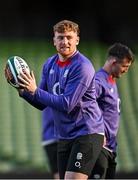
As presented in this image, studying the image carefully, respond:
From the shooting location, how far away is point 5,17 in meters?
13.7

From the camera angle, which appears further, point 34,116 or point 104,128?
point 34,116

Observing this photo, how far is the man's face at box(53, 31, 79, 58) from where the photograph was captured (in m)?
6.54

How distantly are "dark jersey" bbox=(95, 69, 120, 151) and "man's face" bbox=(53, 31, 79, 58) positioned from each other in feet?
2.26

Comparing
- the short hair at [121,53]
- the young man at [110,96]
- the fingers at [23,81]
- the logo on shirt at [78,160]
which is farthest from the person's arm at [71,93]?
the short hair at [121,53]

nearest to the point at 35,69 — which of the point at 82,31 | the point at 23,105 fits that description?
the point at 23,105

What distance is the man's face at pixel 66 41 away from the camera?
6.54 m

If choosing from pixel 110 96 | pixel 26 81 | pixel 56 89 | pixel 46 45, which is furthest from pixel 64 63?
pixel 46 45

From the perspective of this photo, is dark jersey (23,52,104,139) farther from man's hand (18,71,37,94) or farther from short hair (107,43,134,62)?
short hair (107,43,134,62)

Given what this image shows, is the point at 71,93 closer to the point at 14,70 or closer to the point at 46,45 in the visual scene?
the point at 14,70

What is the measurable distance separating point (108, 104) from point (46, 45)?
652 centimetres

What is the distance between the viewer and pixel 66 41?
21.4ft

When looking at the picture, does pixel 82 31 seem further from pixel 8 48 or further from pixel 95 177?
pixel 95 177

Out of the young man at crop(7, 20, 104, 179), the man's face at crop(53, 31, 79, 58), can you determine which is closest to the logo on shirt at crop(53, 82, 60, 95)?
the young man at crop(7, 20, 104, 179)

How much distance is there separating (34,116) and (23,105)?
1.05ft
